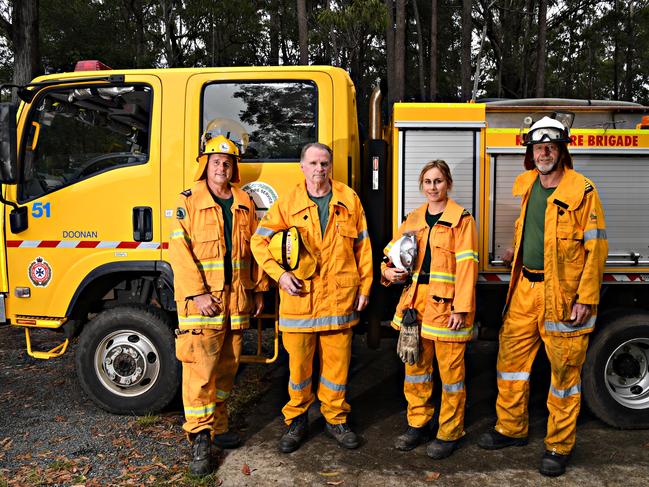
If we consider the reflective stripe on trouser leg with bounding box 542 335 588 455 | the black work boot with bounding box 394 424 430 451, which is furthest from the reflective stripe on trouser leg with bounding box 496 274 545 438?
the black work boot with bounding box 394 424 430 451

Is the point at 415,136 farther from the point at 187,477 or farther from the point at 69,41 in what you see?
the point at 69,41

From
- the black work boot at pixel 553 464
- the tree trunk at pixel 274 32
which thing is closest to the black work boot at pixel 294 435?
the black work boot at pixel 553 464

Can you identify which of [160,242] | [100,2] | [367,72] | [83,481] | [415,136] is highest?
[100,2]

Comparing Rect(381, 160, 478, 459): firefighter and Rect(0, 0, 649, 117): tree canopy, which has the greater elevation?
Rect(0, 0, 649, 117): tree canopy

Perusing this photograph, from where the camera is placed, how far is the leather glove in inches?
138

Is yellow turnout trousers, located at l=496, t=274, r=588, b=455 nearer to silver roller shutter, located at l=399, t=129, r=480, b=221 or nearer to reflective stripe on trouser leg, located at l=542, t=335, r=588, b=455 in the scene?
reflective stripe on trouser leg, located at l=542, t=335, r=588, b=455

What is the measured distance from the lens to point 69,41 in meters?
23.0

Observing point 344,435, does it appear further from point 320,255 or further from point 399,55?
point 399,55

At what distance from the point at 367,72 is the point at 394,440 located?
26.5 m

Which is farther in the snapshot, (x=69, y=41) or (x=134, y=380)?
(x=69, y=41)

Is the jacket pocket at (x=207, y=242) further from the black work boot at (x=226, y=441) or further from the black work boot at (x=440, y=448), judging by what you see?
the black work boot at (x=440, y=448)

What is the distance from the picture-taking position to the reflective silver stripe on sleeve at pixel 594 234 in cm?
325

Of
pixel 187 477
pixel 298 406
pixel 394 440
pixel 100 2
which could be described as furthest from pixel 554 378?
pixel 100 2

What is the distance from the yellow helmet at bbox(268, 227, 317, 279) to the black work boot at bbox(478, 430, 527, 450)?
5.12 ft
